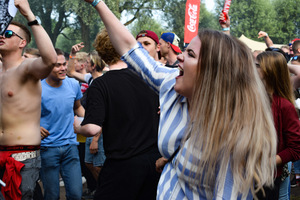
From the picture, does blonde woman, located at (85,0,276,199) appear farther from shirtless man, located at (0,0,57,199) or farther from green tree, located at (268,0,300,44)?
green tree, located at (268,0,300,44)

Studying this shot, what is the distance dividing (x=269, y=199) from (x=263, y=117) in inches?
63.1

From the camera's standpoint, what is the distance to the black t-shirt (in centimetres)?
297

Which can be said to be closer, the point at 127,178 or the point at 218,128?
the point at 218,128

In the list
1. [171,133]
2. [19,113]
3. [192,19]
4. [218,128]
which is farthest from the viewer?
[192,19]

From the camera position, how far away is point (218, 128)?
1.54 m

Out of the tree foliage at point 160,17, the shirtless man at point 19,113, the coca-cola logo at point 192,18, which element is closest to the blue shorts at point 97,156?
the shirtless man at point 19,113

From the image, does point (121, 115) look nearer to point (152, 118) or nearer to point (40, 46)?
point (152, 118)

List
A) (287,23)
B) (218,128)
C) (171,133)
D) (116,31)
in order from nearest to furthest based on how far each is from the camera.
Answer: (218,128) < (171,133) < (116,31) < (287,23)

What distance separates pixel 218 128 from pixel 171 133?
29 centimetres

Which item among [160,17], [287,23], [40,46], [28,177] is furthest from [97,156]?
[287,23]

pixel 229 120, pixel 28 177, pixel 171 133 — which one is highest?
pixel 229 120

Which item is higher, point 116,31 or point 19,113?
point 116,31

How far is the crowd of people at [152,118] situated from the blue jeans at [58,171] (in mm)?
12

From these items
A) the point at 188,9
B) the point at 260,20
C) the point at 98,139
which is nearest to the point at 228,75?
the point at 98,139
